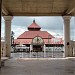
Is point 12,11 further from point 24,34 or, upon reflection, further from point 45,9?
point 24,34

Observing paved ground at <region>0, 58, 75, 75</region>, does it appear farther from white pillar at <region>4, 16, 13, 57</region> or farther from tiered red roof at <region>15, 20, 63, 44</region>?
tiered red roof at <region>15, 20, 63, 44</region>

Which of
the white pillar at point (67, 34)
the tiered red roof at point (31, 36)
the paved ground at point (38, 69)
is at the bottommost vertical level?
the paved ground at point (38, 69)

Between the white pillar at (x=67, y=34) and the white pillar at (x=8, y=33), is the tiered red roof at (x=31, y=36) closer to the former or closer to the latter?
the white pillar at (x=67, y=34)

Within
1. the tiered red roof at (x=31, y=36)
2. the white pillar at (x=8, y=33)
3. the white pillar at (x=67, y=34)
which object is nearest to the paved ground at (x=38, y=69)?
the white pillar at (x=8, y=33)

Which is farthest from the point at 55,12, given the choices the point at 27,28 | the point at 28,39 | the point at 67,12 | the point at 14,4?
the point at 27,28

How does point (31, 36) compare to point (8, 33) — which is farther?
point (31, 36)

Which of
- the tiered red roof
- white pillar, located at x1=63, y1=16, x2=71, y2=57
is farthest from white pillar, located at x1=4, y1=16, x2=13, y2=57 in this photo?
the tiered red roof

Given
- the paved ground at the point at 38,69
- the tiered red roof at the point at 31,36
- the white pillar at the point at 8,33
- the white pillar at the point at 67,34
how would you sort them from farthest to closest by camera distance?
the tiered red roof at the point at 31,36 < the white pillar at the point at 67,34 < the white pillar at the point at 8,33 < the paved ground at the point at 38,69

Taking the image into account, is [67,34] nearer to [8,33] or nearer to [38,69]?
[8,33]

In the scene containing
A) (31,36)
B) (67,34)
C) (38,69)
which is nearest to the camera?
(38,69)

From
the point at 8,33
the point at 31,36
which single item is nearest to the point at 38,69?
the point at 8,33

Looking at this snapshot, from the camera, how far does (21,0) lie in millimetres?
17969

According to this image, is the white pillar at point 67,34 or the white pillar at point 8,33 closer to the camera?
the white pillar at point 8,33

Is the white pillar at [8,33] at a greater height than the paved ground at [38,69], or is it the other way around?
the white pillar at [8,33]
